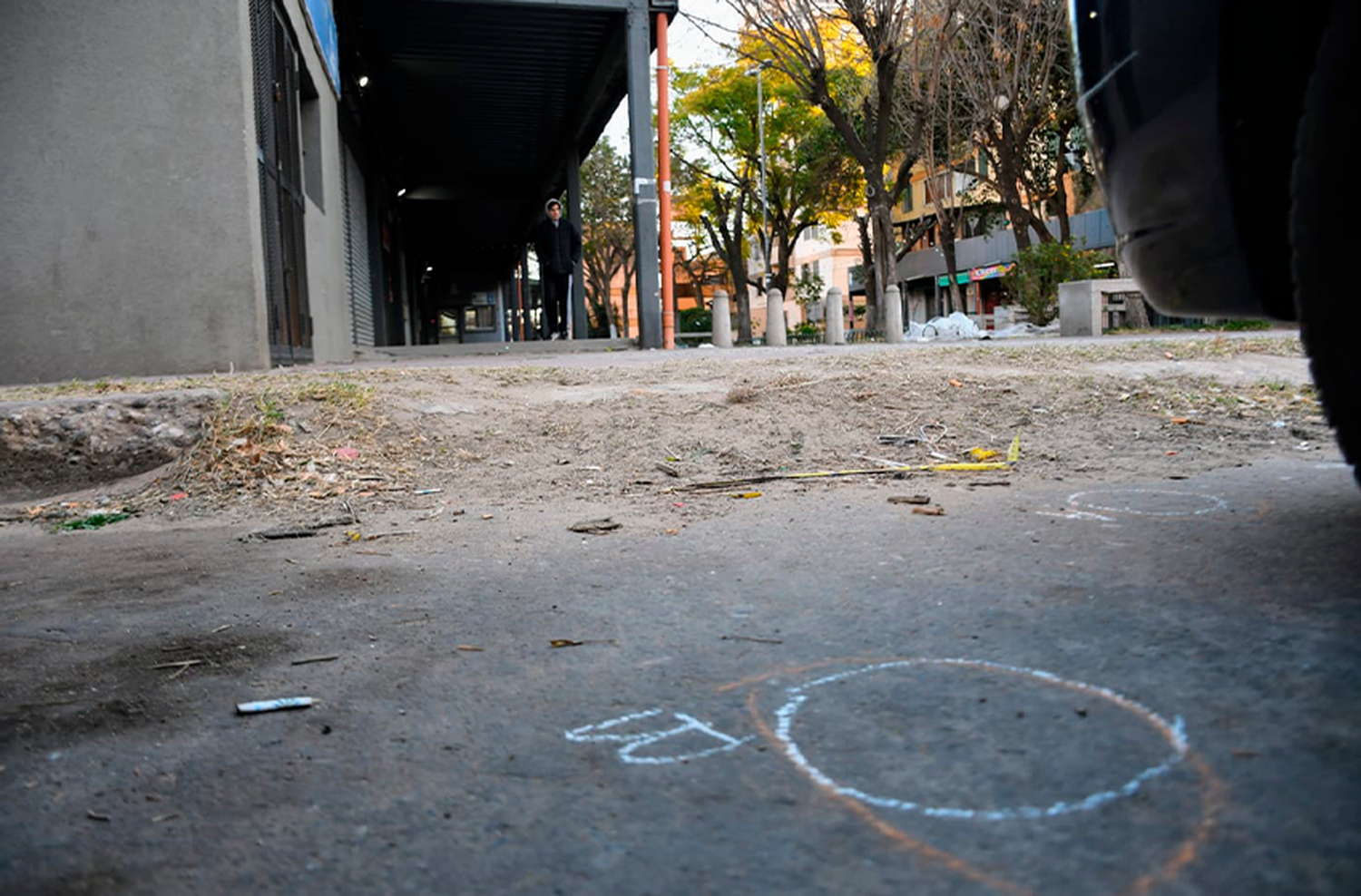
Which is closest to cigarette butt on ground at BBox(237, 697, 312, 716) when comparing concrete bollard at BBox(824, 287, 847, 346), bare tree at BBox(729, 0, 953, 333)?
concrete bollard at BBox(824, 287, 847, 346)

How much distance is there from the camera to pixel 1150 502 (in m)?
3.54

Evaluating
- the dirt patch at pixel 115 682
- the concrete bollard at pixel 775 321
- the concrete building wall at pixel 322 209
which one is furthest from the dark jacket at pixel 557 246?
the dirt patch at pixel 115 682

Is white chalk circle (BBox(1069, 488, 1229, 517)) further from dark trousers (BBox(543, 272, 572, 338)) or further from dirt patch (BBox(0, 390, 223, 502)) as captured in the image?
dark trousers (BBox(543, 272, 572, 338))

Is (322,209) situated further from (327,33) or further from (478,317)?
(478,317)

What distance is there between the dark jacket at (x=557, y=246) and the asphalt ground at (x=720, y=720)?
12.5 meters

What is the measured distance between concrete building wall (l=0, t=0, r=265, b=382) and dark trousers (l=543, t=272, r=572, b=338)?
7.68 meters

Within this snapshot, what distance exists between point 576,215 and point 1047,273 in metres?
9.26

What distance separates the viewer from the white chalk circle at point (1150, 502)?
335cm

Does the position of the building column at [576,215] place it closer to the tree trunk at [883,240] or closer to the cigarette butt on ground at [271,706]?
the tree trunk at [883,240]

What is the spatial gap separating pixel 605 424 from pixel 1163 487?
2.82 meters

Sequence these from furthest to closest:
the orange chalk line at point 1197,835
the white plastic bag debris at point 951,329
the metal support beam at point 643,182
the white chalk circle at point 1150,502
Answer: the white plastic bag debris at point 951,329
the metal support beam at point 643,182
the white chalk circle at point 1150,502
the orange chalk line at point 1197,835

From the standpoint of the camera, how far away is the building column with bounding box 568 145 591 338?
19797 mm

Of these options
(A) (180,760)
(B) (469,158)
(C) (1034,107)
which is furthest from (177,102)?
(C) (1034,107)

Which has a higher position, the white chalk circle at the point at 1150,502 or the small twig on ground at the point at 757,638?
the white chalk circle at the point at 1150,502
